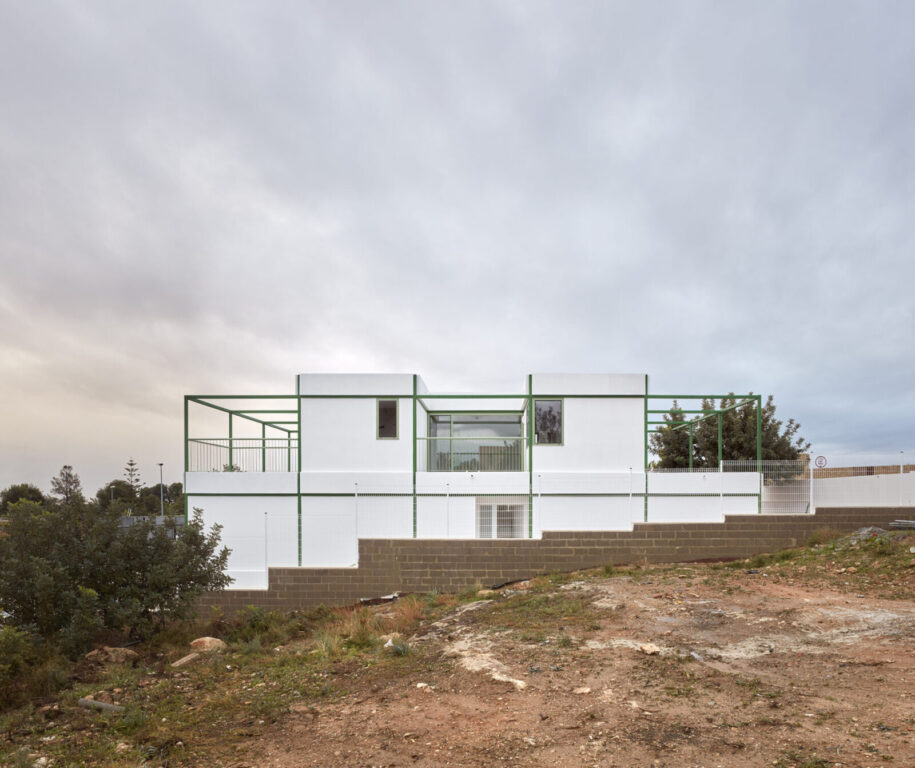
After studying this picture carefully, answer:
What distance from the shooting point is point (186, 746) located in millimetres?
5555

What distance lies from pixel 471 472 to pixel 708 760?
13194mm

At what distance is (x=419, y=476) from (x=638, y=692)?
39.5 feet

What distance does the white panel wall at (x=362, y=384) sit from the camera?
18500 millimetres

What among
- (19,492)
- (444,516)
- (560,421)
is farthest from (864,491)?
(19,492)

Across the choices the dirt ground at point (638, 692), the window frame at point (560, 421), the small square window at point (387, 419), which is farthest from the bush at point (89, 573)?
the window frame at point (560, 421)

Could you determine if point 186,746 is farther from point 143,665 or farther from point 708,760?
point 708,760

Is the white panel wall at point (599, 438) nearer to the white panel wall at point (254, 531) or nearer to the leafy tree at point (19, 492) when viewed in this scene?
the white panel wall at point (254, 531)

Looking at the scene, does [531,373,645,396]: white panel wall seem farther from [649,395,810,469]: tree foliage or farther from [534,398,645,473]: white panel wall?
[649,395,810,469]: tree foliage

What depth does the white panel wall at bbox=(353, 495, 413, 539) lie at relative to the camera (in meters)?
16.4

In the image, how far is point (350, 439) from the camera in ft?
60.4

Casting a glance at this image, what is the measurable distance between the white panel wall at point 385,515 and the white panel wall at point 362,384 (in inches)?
127

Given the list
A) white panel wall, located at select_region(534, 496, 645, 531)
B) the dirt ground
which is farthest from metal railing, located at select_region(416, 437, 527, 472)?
the dirt ground

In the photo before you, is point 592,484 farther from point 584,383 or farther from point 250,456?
point 250,456

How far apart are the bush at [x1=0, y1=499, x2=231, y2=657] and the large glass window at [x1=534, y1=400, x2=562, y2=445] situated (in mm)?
10384
